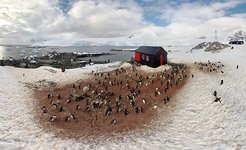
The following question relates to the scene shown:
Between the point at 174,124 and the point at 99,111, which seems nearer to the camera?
the point at 174,124

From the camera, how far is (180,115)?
2256 cm

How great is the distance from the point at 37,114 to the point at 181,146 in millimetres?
13108

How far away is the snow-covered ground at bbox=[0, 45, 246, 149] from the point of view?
1714 cm

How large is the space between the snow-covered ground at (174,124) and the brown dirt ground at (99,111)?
3.10ft

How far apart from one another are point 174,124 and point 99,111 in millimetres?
7134

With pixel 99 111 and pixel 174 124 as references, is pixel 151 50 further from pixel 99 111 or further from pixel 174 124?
pixel 174 124

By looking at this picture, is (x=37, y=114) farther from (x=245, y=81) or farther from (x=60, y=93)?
(x=245, y=81)

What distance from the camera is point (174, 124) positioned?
68.6 ft

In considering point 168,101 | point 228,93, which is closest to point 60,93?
point 168,101

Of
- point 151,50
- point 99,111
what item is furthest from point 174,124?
point 151,50

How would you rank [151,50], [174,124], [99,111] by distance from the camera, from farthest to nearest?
[151,50]
[99,111]
[174,124]

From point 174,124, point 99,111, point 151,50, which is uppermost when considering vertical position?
point 151,50

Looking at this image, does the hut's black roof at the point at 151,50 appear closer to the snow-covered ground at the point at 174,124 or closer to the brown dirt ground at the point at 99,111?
the brown dirt ground at the point at 99,111

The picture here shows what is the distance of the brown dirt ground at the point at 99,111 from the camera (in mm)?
20062
